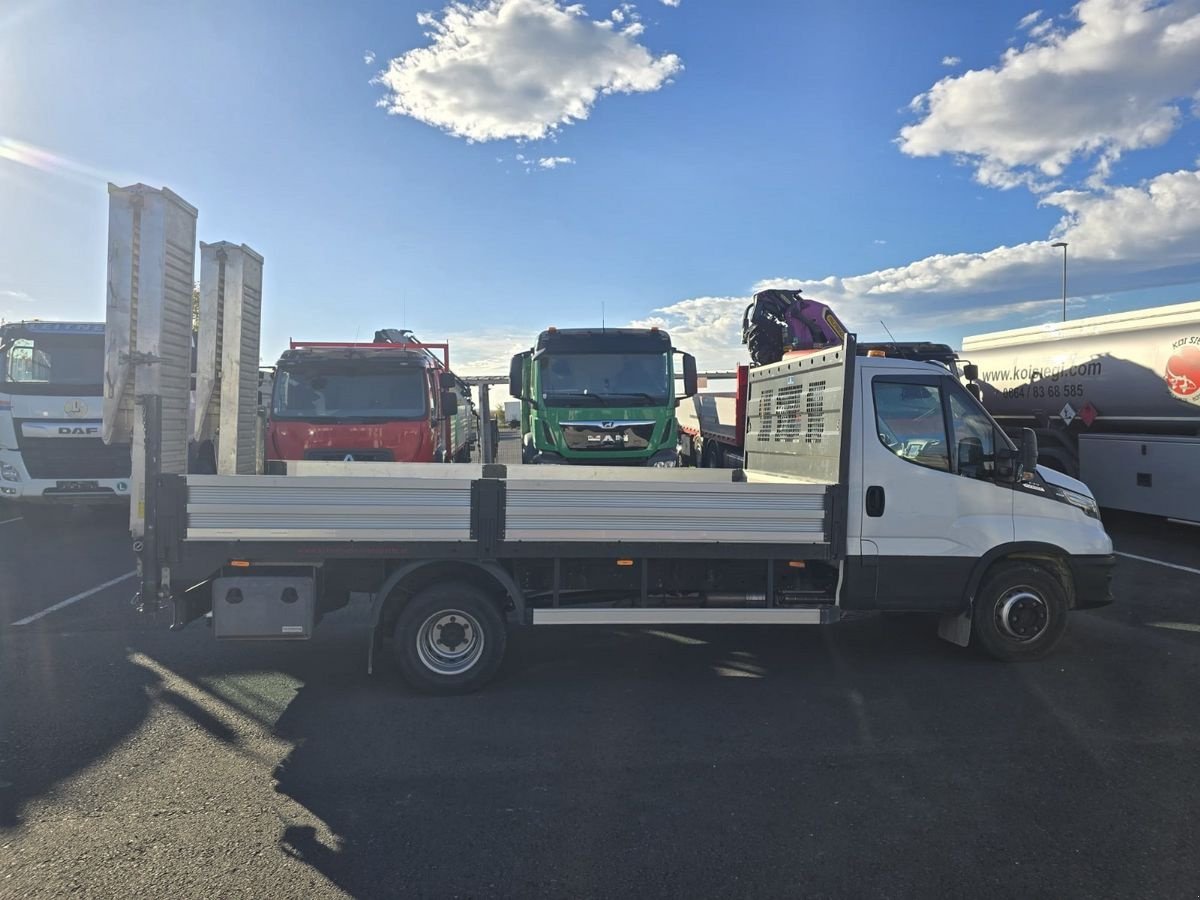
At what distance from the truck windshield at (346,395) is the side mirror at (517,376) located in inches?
44.7

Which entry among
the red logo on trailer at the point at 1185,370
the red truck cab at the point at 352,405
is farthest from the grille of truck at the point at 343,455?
the red logo on trailer at the point at 1185,370

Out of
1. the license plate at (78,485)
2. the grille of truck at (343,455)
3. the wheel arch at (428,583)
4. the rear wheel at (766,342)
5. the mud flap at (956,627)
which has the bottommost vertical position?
the mud flap at (956,627)

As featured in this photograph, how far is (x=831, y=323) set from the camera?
11.7 meters

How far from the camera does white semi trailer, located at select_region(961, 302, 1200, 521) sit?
10891 mm

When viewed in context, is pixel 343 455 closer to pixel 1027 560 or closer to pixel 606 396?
pixel 606 396

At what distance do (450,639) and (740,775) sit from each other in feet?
7.16

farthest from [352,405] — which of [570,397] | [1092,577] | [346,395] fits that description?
[1092,577]

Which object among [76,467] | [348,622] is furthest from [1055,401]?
[76,467]

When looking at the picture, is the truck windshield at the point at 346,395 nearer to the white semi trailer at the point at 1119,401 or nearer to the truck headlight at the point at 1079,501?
the truck headlight at the point at 1079,501

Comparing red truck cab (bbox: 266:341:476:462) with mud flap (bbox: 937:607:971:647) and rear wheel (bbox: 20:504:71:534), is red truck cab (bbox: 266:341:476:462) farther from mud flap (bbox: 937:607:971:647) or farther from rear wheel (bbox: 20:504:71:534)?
mud flap (bbox: 937:607:971:647)

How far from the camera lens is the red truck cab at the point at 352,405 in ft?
30.3

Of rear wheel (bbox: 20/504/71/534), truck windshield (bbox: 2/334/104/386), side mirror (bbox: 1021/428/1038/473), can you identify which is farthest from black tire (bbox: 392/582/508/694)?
rear wheel (bbox: 20/504/71/534)

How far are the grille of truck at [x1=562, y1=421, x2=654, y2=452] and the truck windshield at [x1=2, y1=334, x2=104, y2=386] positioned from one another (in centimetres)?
774

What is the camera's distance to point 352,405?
9.58 metres
